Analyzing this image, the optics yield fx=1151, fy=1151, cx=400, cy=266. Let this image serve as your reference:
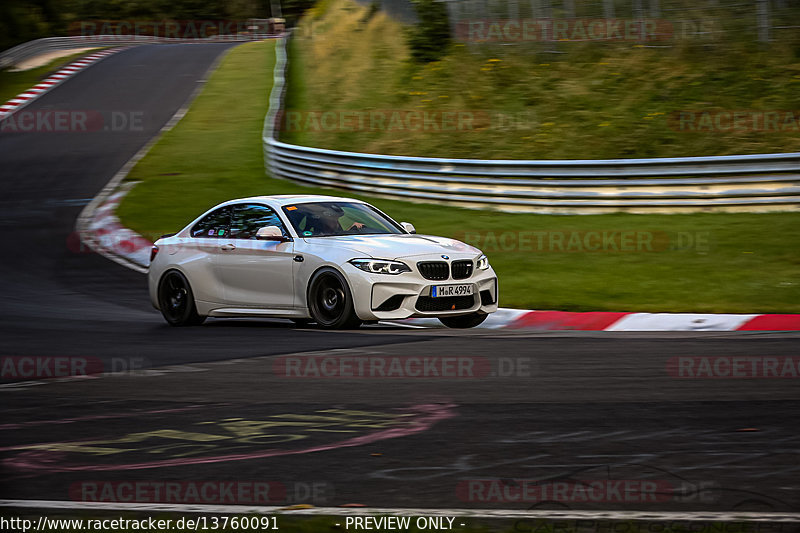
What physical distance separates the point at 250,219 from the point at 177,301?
50.5 inches

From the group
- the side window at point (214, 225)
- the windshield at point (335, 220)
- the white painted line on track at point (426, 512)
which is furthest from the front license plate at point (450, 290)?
the white painted line on track at point (426, 512)

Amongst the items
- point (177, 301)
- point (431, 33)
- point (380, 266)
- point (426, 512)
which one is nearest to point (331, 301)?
point (380, 266)

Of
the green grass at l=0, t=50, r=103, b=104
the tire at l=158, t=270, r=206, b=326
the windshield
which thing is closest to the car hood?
the windshield

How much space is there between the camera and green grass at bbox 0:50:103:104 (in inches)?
1523

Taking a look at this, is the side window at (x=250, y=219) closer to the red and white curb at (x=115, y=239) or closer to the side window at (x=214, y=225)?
the side window at (x=214, y=225)

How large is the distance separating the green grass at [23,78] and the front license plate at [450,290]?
2944 cm

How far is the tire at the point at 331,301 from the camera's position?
1102 cm

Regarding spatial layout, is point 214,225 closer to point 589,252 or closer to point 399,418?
point 589,252

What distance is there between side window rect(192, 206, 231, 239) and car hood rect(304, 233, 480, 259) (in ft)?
4.44

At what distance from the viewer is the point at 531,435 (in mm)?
5941

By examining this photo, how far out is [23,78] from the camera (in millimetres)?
41250

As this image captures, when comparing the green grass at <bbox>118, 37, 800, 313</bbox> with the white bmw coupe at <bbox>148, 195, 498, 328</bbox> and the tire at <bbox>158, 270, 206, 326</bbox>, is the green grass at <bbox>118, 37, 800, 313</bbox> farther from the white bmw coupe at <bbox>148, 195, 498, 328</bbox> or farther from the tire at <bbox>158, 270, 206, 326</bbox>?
the tire at <bbox>158, 270, 206, 326</bbox>

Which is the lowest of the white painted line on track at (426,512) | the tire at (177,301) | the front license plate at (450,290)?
the tire at (177,301)

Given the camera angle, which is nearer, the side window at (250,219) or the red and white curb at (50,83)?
the side window at (250,219)
